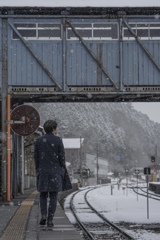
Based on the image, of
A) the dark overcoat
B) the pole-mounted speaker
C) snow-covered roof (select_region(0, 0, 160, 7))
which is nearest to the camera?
the dark overcoat

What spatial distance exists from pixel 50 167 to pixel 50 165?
0.04 m

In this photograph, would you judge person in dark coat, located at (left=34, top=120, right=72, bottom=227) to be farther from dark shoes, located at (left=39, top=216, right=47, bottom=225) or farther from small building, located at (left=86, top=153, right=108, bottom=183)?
small building, located at (left=86, top=153, right=108, bottom=183)

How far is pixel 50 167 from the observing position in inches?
380

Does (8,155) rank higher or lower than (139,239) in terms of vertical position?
higher

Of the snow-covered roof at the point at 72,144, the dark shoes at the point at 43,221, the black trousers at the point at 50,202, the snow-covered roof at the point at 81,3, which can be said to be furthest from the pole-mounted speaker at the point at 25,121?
the snow-covered roof at the point at 72,144

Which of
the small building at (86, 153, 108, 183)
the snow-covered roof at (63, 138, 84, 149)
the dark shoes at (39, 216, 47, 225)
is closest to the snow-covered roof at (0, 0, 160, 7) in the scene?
the dark shoes at (39, 216, 47, 225)

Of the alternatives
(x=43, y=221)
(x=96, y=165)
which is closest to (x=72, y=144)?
(x=96, y=165)

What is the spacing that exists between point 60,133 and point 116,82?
152 m

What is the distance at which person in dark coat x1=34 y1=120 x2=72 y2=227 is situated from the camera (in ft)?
31.6

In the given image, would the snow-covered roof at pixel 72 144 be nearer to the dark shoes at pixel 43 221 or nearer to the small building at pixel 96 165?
the small building at pixel 96 165

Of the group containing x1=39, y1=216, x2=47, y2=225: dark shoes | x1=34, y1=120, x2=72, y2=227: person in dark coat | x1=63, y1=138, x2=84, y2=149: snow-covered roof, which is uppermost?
x1=63, y1=138, x2=84, y2=149: snow-covered roof

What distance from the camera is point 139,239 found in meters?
15.1

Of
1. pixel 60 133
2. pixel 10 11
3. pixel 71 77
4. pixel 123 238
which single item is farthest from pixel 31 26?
pixel 60 133

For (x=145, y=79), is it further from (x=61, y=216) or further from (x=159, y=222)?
(x=61, y=216)
